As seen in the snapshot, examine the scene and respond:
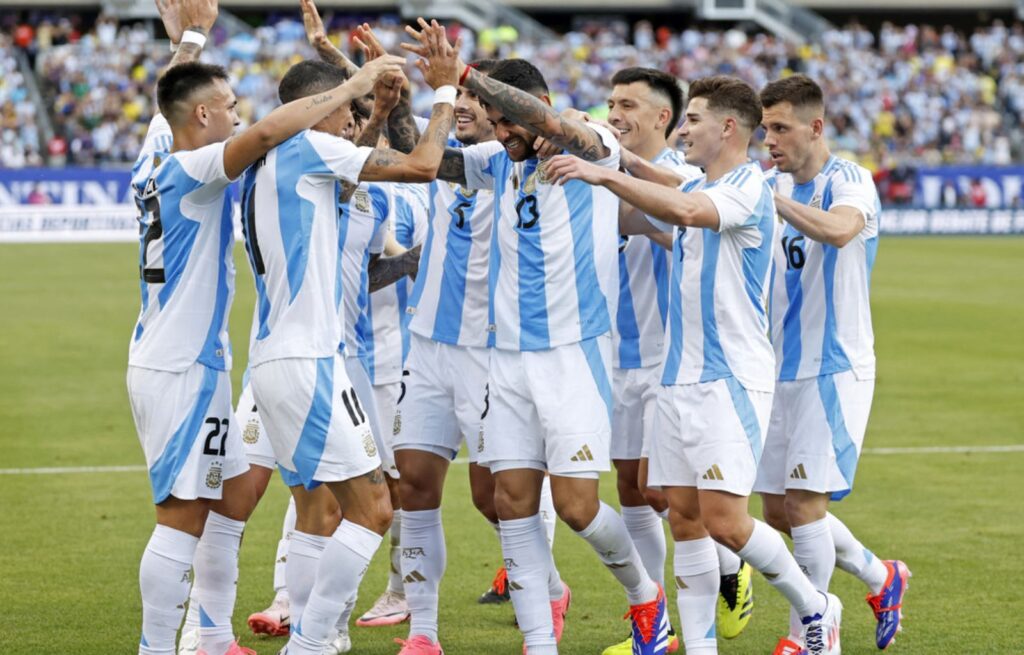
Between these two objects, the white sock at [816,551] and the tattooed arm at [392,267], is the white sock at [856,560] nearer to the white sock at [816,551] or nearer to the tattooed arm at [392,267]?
the white sock at [816,551]

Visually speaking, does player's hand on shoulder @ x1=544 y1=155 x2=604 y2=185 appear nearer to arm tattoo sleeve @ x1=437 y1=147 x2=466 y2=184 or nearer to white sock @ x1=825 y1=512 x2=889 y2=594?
arm tattoo sleeve @ x1=437 y1=147 x2=466 y2=184

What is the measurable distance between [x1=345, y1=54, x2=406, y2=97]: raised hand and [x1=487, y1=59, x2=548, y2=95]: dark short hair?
1.76ft

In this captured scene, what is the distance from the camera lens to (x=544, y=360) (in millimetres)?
6391

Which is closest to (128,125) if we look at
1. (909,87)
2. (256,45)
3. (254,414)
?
(256,45)

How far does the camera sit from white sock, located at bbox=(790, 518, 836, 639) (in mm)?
6773

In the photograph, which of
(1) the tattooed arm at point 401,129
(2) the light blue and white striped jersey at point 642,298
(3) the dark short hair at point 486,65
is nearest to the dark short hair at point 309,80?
(1) the tattooed arm at point 401,129

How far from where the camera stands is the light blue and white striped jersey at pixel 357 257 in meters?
7.13

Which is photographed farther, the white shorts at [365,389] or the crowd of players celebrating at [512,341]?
the white shorts at [365,389]

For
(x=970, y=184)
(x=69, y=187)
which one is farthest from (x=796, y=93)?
(x=970, y=184)

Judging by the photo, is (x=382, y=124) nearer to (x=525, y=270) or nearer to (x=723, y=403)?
(x=525, y=270)

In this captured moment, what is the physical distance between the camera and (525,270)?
6.43 meters

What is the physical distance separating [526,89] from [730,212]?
3.62 feet

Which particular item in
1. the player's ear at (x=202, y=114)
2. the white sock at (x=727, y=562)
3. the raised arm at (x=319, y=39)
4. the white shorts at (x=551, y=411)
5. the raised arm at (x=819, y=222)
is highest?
the raised arm at (x=319, y=39)

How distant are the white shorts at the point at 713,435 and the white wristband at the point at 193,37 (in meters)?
2.65
